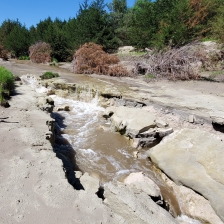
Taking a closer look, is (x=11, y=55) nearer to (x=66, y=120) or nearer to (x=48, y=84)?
(x=48, y=84)

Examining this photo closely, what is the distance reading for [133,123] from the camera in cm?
661

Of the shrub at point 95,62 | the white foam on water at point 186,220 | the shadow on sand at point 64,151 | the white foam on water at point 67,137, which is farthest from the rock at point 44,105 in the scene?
the shrub at point 95,62

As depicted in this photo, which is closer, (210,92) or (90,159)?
(90,159)

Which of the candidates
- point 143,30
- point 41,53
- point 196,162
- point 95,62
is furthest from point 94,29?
point 196,162

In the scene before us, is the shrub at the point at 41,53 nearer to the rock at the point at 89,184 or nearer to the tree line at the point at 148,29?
the tree line at the point at 148,29

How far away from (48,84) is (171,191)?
8.48 meters

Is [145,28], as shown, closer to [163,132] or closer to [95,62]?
[95,62]

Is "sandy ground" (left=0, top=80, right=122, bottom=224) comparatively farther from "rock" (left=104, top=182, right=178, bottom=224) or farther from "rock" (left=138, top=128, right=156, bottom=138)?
"rock" (left=138, top=128, right=156, bottom=138)

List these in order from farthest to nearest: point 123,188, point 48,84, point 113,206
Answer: point 48,84, point 123,188, point 113,206

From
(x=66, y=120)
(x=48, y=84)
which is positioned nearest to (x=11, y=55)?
(x=48, y=84)

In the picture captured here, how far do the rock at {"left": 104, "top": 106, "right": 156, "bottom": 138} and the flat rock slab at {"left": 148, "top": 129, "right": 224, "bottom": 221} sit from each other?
3.39 ft

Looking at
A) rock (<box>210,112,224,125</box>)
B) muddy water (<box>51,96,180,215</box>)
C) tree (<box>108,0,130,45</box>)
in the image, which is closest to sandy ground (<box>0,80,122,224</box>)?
muddy water (<box>51,96,180,215</box>)

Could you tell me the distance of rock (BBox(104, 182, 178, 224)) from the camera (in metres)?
2.94

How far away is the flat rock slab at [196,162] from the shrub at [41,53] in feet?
62.3
